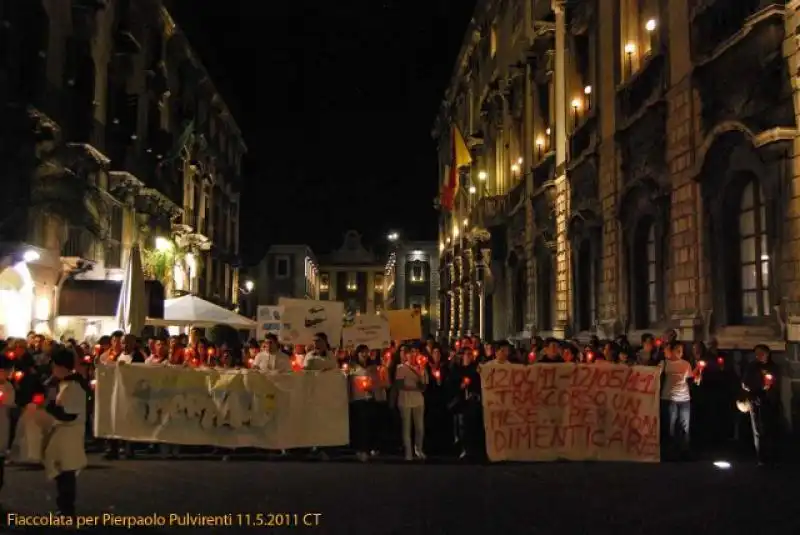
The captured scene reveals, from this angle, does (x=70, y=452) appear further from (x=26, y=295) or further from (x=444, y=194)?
(x=444, y=194)

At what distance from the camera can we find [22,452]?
9875 mm

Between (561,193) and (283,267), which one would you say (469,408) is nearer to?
(561,193)

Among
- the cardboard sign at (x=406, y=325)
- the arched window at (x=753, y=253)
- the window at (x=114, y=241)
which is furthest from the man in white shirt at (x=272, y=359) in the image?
the window at (x=114, y=241)

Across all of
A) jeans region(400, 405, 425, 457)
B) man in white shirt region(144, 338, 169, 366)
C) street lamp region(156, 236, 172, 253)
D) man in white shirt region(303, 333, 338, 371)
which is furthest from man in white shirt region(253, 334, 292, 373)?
street lamp region(156, 236, 172, 253)

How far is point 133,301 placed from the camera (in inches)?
658

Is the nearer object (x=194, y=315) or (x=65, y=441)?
(x=65, y=441)

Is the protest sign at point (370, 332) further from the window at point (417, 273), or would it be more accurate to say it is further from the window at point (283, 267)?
the window at point (283, 267)

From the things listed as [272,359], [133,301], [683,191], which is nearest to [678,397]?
[683,191]

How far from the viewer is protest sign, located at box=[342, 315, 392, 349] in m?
18.6

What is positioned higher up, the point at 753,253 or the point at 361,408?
the point at 753,253

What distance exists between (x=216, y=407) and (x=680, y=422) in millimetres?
7046

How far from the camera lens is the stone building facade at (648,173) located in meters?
13.2

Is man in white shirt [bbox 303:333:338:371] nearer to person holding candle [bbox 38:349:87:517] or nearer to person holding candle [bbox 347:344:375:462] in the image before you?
person holding candle [bbox 347:344:375:462]

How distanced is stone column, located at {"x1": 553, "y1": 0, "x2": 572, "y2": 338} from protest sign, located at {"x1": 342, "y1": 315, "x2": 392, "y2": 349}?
25.6 ft
